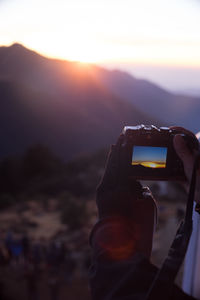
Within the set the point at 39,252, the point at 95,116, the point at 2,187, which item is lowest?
the point at 2,187

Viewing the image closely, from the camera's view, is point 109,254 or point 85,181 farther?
point 85,181

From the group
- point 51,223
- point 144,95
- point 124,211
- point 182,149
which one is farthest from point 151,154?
point 51,223

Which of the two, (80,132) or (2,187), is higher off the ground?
(80,132)

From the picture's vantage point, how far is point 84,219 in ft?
38.2

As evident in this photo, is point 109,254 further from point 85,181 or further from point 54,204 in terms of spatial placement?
point 85,181

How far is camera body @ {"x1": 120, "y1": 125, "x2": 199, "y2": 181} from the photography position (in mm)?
1203

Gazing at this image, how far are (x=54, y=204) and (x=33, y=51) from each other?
12.4 metres

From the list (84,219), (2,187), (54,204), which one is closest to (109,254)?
(84,219)

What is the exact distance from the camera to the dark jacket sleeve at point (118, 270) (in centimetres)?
85

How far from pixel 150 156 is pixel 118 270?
0.48m

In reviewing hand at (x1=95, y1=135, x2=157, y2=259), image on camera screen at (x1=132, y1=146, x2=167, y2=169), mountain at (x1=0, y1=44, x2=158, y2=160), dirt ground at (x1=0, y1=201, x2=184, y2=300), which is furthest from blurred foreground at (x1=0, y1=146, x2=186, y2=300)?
hand at (x1=95, y1=135, x2=157, y2=259)

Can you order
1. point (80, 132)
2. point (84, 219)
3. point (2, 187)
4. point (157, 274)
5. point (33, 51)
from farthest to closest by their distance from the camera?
point (80, 132), point (2, 187), point (84, 219), point (33, 51), point (157, 274)

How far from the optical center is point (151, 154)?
49.5 inches

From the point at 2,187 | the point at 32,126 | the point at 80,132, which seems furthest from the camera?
the point at 80,132
